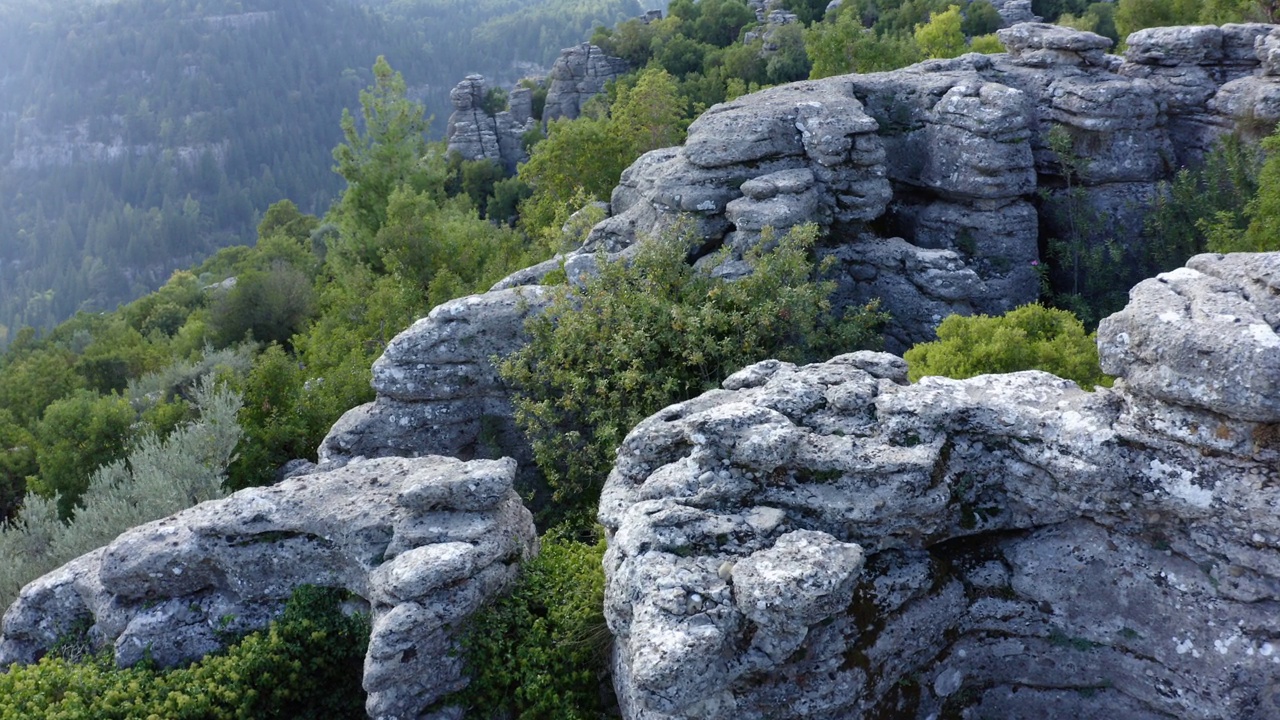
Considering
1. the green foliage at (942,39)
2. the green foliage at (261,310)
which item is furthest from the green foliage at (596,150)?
the green foliage at (942,39)

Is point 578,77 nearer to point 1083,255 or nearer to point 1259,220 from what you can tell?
point 1083,255

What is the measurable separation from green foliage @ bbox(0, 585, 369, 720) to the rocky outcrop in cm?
509

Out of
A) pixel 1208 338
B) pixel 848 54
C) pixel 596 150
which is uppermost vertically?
pixel 1208 338

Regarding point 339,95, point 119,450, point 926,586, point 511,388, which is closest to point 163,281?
point 339,95

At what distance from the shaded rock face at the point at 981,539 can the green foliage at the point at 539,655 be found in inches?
24.0

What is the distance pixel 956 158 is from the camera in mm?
19250

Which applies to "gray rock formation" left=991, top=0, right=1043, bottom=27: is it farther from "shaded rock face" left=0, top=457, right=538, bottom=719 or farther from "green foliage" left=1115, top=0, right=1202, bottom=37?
"shaded rock face" left=0, top=457, right=538, bottom=719

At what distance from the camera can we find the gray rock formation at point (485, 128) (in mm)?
72625

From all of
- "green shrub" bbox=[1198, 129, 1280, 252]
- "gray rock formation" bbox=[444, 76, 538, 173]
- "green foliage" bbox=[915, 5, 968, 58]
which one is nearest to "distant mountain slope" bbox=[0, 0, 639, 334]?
"gray rock formation" bbox=[444, 76, 538, 173]

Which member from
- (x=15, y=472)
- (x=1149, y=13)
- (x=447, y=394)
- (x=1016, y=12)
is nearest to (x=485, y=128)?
(x=1016, y=12)

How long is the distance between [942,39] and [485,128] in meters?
45.0

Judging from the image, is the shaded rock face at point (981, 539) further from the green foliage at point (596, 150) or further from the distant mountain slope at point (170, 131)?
the distant mountain slope at point (170, 131)

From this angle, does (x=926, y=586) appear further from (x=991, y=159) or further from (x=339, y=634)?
(x=991, y=159)

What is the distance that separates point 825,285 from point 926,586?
7.09 m
